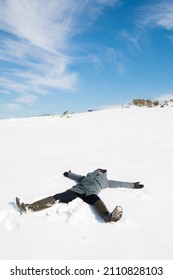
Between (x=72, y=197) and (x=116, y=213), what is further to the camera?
(x=72, y=197)

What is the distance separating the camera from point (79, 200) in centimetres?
460

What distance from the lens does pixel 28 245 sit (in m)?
3.49

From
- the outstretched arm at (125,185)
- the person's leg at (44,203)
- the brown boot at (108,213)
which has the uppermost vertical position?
the outstretched arm at (125,185)

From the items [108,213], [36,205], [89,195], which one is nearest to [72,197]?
[89,195]

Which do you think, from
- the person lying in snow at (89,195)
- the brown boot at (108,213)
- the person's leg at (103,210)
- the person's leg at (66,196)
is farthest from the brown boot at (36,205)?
the brown boot at (108,213)

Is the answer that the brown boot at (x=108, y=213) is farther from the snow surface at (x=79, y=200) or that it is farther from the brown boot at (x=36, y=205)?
the brown boot at (x=36, y=205)

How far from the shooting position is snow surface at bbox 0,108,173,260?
11.3 feet

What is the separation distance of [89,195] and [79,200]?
0.17 meters

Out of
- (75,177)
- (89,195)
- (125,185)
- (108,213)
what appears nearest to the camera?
(108,213)

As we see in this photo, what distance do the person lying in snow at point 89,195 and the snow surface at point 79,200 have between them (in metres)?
0.09

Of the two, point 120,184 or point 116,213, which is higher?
point 120,184

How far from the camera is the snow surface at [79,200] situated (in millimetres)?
3451

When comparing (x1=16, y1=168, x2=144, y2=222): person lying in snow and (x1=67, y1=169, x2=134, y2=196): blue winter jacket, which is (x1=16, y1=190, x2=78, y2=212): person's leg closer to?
(x1=16, y1=168, x2=144, y2=222): person lying in snow

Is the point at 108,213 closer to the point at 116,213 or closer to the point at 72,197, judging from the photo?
the point at 116,213
